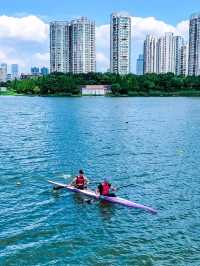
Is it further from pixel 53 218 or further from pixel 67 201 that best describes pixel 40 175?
pixel 53 218

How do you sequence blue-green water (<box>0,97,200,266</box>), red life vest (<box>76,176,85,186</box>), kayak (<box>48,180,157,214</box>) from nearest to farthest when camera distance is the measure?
blue-green water (<box>0,97,200,266</box>)
kayak (<box>48,180,157,214</box>)
red life vest (<box>76,176,85,186</box>)

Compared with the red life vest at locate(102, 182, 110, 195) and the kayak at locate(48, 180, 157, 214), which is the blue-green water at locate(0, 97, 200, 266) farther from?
the red life vest at locate(102, 182, 110, 195)

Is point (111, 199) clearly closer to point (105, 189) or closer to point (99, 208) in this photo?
point (105, 189)

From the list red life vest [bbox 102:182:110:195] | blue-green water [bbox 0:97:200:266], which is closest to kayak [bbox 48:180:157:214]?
red life vest [bbox 102:182:110:195]

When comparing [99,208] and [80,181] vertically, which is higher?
[80,181]

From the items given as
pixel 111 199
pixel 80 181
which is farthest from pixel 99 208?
pixel 80 181

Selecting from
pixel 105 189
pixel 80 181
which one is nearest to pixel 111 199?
pixel 105 189

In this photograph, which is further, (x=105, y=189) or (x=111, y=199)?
(x=105, y=189)

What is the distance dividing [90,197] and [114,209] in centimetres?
362

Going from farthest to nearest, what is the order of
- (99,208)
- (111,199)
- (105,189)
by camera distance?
(105,189) → (111,199) → (99,208)

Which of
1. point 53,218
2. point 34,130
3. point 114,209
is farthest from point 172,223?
point 34,130

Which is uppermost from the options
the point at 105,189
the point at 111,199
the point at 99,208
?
the point at 105,189

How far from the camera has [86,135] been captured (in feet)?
255

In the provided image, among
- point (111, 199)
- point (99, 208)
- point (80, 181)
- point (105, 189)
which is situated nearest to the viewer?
point (99, 208)
